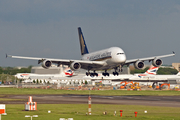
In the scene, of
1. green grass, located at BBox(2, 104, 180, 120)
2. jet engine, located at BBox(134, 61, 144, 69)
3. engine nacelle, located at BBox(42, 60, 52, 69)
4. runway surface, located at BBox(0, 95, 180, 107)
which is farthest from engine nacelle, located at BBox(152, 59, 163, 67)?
green grass, located at BBox(2, 104, 180, 120)

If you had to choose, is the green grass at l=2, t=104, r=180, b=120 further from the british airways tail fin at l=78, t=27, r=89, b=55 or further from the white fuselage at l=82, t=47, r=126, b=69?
the british airways tail fin at l=78, t=27, r=89, b=55

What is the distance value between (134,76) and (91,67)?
71.7m

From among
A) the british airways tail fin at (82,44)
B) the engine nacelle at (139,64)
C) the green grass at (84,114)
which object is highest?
the british airways tail fin at (82,44)

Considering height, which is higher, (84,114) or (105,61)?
(105,61)

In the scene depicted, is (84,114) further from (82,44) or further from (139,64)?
(82,44)

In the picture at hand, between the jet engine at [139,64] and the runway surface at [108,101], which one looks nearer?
the runway surface at [108,101]

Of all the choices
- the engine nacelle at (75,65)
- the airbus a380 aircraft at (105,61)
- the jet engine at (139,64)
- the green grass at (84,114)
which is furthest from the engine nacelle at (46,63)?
the green grass at (84,114)

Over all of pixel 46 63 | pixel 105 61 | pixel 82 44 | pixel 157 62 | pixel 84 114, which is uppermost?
pixel 82 44

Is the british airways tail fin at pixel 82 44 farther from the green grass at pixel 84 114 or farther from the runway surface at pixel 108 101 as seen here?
the green grass at pixel 84 114

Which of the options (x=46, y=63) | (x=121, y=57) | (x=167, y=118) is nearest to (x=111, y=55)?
(x=121, y=57)

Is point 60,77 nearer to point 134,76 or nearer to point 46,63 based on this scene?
point 134,76

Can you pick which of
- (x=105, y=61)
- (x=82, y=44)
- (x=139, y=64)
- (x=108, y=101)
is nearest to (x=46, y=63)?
(x=105, y=61)

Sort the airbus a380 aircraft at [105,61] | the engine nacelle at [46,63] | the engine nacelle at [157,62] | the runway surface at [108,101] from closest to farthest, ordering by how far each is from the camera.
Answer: the runway surface at [108,101], the airbus a380 aircraft at [105,61], the engine nacelle at [46,63], the engine nacelle at [157,62]

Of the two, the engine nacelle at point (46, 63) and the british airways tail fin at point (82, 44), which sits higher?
the british airways tail fin at point (82, 44)
